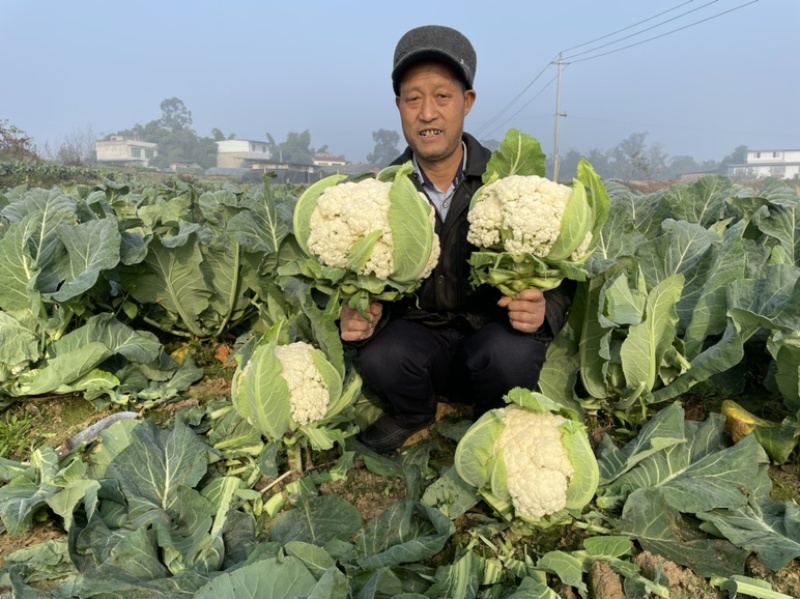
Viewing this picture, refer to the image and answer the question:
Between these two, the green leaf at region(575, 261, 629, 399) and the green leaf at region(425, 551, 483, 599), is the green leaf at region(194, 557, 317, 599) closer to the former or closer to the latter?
the green leaf at region(425, 551, 483, 599)

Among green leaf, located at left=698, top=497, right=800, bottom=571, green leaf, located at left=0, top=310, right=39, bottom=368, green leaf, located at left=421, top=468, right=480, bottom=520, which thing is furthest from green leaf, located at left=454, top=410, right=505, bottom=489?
green leaf, located at left=0, top=310, right=39, bottom=368

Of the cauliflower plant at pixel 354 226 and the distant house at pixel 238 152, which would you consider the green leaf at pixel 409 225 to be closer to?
the cauliflower plant at pixel 354 226

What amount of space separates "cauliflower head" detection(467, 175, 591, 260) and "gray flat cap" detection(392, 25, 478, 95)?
2.69 ft

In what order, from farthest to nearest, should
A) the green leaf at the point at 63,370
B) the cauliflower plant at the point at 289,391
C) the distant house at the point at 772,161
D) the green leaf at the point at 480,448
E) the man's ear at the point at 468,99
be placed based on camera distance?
the distant house at the point at 772,161
the green leaf at the point at 63,370
the man's ear at the point at 468,99
the cauliflower plant at the point at 289,391
the green leaf at the point at 480,448

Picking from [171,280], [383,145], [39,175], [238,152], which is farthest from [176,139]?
[171,280]

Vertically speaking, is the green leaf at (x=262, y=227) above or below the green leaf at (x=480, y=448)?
above

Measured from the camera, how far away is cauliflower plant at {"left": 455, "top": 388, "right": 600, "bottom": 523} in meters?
2.19

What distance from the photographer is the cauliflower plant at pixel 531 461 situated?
219 cm

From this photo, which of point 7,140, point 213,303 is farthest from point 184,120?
point 213,303

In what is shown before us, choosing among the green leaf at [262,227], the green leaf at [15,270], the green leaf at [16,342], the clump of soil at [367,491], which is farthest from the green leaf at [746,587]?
the green leaf at [15,270]

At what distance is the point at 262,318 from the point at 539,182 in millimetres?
2479

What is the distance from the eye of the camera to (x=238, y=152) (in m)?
140

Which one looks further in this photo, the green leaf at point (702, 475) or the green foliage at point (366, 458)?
the green leaf at point (702, 475)

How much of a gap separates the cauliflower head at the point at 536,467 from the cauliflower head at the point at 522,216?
781mm
